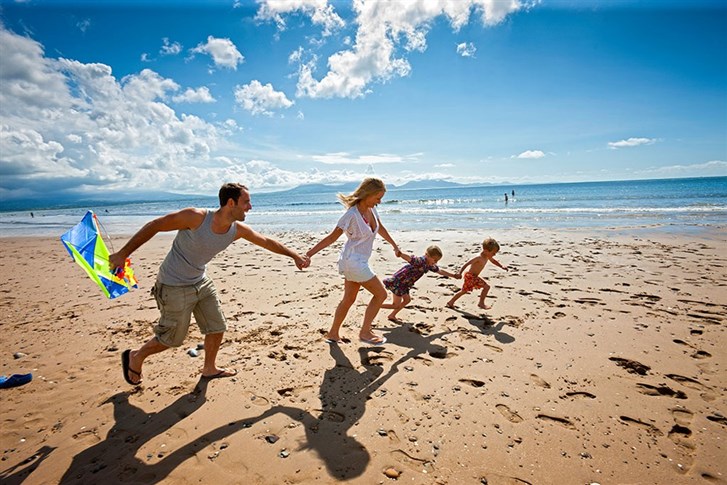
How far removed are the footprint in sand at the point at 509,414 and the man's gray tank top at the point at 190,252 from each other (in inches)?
123

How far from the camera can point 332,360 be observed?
413cm

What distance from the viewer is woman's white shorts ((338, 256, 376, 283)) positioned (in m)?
4.12

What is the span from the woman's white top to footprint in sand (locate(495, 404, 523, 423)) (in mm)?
2160

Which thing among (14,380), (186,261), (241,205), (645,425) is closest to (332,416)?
(186,261)

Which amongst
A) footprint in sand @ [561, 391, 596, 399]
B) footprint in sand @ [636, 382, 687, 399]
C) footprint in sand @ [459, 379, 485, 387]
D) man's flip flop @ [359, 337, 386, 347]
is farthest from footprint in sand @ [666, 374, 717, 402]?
man's flip flop @ [359, 337, 386, 347]

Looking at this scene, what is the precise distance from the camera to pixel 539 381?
142 inches

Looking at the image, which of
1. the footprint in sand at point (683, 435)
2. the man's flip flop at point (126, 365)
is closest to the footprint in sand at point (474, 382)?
the footprint in sand at point (683, 435)

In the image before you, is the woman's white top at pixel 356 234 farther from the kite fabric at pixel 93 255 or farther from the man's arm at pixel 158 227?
the kite fabric at pixel 93 255

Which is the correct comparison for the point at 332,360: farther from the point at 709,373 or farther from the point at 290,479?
the point at 709,373

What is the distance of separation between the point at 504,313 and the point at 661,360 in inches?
79.9

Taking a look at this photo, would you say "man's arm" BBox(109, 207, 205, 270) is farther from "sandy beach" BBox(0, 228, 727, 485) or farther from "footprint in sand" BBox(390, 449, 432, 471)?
"footprint in sand" BBox(390, 449, 432, 471)

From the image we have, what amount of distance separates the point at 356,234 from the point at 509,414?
2483mm

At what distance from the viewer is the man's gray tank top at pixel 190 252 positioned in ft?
10.5

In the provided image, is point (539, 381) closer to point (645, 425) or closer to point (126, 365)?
point (645, 425)
